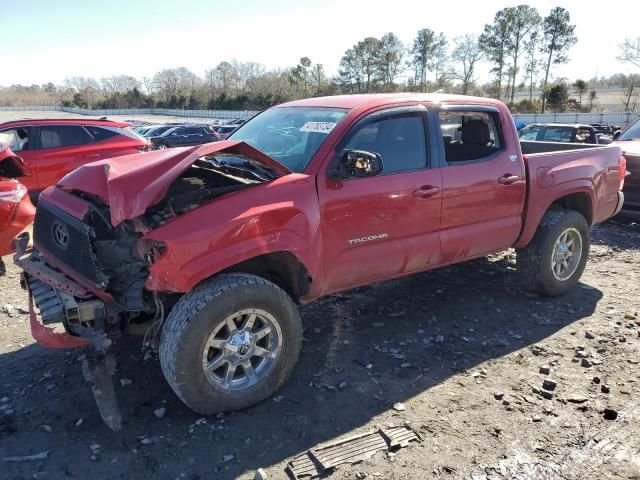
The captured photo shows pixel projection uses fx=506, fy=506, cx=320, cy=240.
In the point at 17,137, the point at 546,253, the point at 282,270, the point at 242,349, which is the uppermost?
the point at 17,137

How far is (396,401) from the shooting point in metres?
3.41

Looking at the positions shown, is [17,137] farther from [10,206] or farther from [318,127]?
[318,127]

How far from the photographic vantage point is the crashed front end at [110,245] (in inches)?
119

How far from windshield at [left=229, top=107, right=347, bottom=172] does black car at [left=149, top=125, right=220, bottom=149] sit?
1633 cm

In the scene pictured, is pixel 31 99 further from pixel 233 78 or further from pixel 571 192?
pixel 571 192

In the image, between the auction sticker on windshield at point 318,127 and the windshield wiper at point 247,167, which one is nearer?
the windshield wiper at point 247,167

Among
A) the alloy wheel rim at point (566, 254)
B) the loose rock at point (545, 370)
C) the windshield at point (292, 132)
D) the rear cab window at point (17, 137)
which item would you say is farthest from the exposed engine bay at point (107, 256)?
the rear cab window at point (17, 137)

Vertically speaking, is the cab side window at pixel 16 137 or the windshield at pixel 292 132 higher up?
the windshield at pixel 292 132

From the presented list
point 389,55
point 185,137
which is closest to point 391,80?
point 389,55

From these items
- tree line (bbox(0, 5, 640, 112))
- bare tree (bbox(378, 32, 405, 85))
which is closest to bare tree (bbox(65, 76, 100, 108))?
tree line (bbox(0, 5, 640, 112))

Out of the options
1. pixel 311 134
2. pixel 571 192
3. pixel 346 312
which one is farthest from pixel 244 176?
pixel 571 192

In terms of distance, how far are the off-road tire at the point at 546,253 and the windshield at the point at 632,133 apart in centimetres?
539

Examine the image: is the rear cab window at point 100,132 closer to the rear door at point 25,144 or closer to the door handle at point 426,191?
the rear door at point 25,144

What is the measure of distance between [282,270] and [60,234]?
1.55 metres
